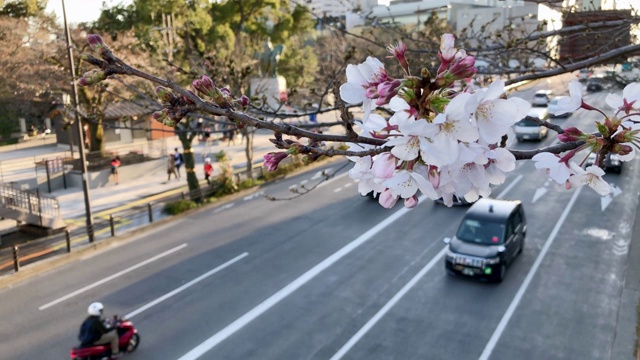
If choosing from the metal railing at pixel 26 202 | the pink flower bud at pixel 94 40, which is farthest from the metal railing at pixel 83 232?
the pink flower bud at pixel 94 40

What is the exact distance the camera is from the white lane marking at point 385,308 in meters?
10.5

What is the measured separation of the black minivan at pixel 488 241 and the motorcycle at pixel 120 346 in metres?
7.53

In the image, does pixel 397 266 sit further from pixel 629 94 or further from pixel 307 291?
pixel 629 94

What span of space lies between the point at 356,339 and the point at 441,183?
30.4 ft

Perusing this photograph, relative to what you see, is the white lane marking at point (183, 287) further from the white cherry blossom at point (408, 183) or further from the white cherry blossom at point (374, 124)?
the white cherry blossom at point (408, 183)

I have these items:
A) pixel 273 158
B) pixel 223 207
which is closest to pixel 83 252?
pixel 223 207

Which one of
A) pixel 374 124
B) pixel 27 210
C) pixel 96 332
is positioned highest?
pixel 374 124

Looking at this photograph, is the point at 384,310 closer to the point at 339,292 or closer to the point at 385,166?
the point at 339,292

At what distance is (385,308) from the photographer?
12148 mm

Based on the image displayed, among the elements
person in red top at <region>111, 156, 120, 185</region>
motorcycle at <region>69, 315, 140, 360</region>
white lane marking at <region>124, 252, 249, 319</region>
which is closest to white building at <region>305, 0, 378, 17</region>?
motorcycle at <region>69, 315, 140, 360</region>

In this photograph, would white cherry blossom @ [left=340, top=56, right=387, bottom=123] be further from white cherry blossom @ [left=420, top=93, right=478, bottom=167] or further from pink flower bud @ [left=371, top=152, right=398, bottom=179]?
white cherry blossom @ [left=420, top=93, right=478, bottom=167]

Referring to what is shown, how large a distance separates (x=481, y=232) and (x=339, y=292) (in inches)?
161

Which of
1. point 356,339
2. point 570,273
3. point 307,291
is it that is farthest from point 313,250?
point 570,273

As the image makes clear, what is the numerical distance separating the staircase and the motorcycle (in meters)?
9.07
